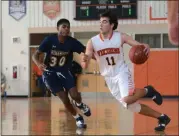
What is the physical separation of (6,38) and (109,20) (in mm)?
17001

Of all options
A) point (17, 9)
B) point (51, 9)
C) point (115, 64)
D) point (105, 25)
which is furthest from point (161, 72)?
point (105, 25)

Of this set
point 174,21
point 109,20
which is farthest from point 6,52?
point 174,21

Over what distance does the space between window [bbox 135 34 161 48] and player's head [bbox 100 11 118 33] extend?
14720 millimetres

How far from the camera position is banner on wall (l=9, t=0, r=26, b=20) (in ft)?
71.4

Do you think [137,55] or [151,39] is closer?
[137,55]

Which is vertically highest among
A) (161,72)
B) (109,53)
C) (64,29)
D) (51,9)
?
(51,9)

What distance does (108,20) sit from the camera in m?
5.58

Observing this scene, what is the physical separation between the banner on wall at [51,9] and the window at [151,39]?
4.03 metres

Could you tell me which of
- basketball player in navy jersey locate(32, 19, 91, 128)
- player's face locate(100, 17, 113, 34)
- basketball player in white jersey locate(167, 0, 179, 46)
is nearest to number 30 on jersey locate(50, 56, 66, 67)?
basketball player in navy jersey locate(32, 19, 91, 128)

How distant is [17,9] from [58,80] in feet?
48.7

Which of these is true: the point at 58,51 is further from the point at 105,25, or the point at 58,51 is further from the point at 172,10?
the point at 172,10

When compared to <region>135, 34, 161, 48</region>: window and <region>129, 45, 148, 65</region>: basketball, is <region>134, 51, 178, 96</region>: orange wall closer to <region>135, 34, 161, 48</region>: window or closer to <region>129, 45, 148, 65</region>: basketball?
<region>135, 34, 161, 48</region>: window

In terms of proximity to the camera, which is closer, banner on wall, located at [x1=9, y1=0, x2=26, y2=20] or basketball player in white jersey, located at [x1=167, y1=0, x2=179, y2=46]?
basketball player in white jersey, located at [x1=167, y1=0, x2=179, y2=46]

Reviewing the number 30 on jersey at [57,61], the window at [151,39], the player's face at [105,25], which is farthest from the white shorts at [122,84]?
the window at [151,39]
